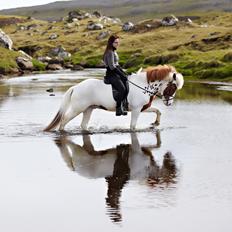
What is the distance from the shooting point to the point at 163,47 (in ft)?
352

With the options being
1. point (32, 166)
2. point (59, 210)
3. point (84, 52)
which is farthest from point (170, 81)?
point (84, 52)

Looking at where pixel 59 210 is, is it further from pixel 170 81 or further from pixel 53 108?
pixel 53 108

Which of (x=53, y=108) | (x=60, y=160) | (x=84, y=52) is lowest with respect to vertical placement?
(x=84, y=52)

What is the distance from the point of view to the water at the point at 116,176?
9.67 meters

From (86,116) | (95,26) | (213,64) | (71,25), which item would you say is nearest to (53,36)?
(95,26)

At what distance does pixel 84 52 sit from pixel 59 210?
115984mm

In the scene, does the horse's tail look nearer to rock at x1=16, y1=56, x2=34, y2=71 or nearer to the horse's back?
the horse's back

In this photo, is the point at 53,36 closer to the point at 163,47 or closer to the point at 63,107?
the point at 163,47

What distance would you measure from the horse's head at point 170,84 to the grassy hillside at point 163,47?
Result: 32.2 metres

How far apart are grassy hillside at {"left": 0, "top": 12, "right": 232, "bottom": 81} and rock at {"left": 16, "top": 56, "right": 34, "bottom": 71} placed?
4868mm

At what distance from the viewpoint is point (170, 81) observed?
1964 cm

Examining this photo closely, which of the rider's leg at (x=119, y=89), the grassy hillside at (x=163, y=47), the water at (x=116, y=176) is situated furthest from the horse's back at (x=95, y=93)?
the grassy hillside at (x=163, y=47)

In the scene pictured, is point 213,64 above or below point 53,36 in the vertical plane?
above

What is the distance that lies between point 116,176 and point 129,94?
20.9 feet
